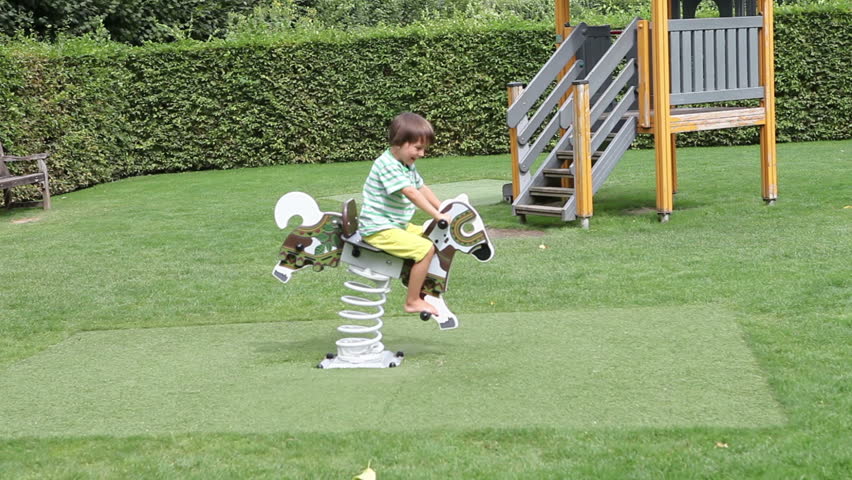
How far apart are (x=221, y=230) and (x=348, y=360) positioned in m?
5.97

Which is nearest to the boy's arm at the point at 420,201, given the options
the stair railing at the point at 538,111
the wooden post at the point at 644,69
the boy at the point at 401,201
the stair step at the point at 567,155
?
the boy at the point at 401,201

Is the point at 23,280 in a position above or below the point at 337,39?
below

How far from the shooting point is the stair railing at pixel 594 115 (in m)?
10.8

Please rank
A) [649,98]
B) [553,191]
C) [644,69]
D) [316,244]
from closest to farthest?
[316,244], [644,69], [649,98], [553,191]

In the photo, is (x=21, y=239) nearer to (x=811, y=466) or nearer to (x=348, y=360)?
(x=348, y=360)

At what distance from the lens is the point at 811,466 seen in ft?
13.7

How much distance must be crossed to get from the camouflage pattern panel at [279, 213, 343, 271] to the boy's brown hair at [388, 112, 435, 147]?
2.04ft

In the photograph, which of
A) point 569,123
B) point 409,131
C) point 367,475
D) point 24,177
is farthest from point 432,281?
point 24,177

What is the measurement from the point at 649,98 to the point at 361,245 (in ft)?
19.5

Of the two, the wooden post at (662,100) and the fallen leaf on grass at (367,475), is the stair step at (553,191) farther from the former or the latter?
the fallen leaf on grass at (367,475)

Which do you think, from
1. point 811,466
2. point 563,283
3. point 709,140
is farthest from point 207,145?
point 811,466

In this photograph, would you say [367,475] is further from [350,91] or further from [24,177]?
[350,91]

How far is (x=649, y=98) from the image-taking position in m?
11.1

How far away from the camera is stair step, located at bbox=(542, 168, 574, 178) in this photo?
1139 cm
